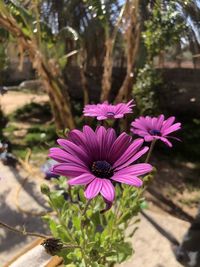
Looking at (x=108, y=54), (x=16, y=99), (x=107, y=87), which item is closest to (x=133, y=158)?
(x=108, y=54)

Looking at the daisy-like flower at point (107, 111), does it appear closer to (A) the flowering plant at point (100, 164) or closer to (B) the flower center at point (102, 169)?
(A) the flowering plant at point (100, 164)

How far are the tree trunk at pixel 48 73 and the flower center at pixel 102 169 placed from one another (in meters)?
3.28

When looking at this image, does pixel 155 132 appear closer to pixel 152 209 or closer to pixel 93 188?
pixel 93 188

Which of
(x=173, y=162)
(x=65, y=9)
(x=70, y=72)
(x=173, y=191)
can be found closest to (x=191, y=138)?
(x=173, y=162)

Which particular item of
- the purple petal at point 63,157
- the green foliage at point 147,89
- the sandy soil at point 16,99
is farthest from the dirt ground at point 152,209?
the sandy soil at point 16,99

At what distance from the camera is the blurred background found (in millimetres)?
3949

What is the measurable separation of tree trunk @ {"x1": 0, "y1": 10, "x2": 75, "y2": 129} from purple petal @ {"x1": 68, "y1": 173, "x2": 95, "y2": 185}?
11.1 feet

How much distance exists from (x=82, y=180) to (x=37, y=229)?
2539 millimetres

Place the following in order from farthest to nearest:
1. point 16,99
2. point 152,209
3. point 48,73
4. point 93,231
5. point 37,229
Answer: point 16,99 → point 48,73 → point 152,209 → point 37,229 → point 93,231

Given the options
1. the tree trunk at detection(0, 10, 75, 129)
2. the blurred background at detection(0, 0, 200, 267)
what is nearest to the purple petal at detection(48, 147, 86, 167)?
the blurred background at detection(0, 0, 200, 267)

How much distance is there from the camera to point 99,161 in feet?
4.45

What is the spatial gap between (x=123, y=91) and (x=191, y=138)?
81.4 inches

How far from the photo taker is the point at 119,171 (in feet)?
4.36

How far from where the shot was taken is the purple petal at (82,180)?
1195mm
